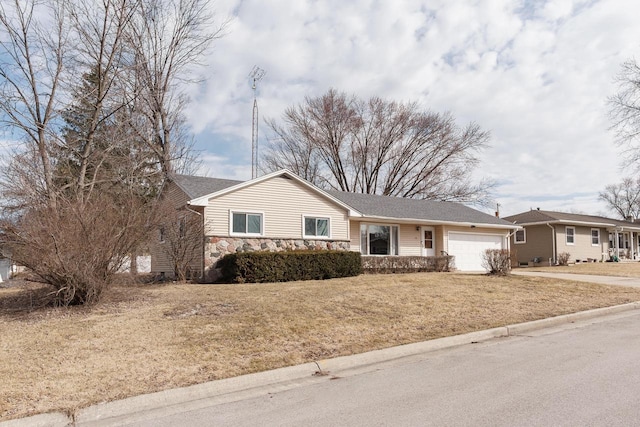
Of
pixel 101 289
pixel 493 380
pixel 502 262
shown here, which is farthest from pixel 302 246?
pixel 493 380

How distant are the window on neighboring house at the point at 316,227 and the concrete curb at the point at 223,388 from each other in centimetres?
1138

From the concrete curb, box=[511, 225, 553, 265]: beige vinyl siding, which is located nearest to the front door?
box=[511, 225, 553, 265]: beige vinyl siding

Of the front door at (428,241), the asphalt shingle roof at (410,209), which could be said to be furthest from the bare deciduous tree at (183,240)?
the front door at (428,241)

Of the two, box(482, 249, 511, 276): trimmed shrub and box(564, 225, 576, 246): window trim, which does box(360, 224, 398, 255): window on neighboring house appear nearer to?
box(482, 249, 511, 276): trimmed shrub

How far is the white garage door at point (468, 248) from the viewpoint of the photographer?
2466 cm

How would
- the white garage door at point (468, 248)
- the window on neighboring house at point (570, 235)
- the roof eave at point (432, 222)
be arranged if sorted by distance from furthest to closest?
the window on neighboring house at point (570, 235)
the white garage door at point (468, 248)
the roof eave at point (432, 222)

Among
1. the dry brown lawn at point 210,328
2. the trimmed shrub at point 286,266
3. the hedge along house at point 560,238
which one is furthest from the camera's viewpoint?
the hedge along house at point 560,238

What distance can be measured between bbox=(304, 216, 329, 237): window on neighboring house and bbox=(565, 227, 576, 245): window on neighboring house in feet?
63.5

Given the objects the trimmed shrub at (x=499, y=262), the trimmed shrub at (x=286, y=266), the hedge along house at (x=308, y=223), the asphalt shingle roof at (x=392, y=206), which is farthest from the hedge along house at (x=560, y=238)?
the trimmed shrub at (x=286, y=266)

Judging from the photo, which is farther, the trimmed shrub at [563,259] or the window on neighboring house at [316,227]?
the trimmed shrub at [563,259]

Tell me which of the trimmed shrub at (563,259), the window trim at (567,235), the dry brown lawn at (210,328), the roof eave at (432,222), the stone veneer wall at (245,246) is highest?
the roof eave at (432,222)

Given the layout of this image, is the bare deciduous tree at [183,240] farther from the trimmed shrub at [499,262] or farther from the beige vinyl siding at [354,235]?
the trimmed shrub at [499,262]

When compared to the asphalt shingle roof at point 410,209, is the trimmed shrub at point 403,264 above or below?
below

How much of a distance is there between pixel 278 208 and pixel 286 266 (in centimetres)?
316
